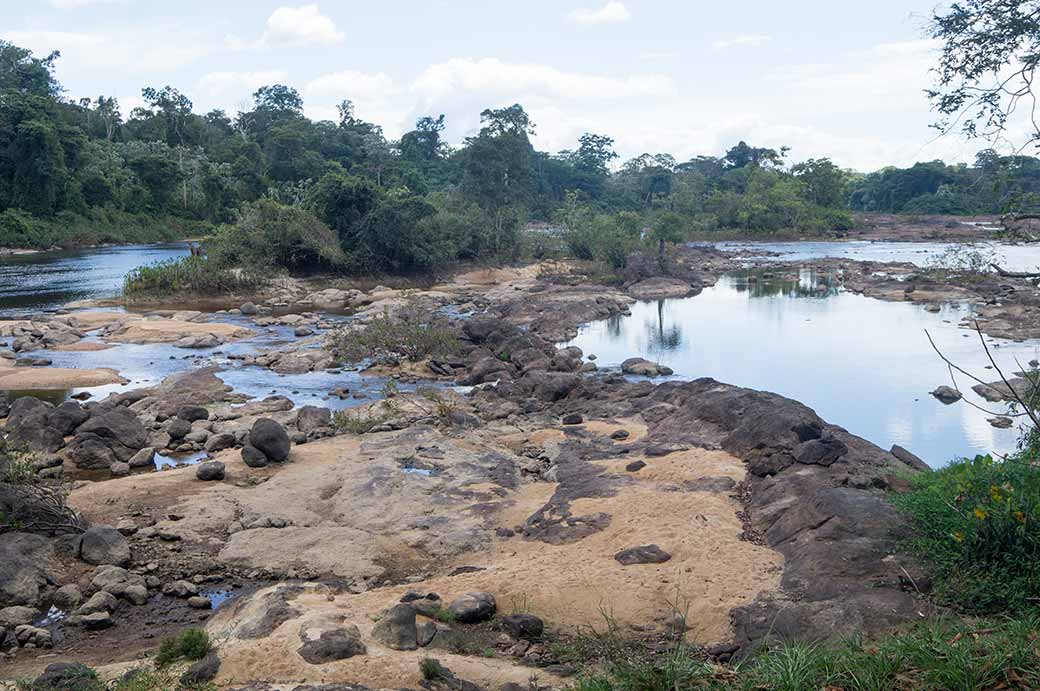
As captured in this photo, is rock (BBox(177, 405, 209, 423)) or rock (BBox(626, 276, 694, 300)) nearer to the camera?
rock (BBox(177, 405, 209, 423))

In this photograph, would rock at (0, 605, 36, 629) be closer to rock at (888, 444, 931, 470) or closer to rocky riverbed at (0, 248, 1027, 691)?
rocky riverbed at (0, 248, 1027, 691)

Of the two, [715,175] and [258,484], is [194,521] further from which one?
[715,175]

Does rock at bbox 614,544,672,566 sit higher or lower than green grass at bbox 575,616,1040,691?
lower

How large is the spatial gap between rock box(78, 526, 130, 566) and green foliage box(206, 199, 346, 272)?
27335 millimetres

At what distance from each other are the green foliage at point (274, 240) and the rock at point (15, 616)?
1134 inches

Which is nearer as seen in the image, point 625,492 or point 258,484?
point 625,492

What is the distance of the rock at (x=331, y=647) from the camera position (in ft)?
21.0

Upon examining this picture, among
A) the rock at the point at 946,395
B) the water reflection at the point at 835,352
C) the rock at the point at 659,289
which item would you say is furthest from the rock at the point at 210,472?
the rock at the point at 659,289

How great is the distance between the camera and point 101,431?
13.2 meters

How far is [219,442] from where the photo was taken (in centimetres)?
1355

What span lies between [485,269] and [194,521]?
1265 inches

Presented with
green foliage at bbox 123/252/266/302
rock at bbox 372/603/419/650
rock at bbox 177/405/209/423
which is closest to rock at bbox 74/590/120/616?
rock at bbox 372/603/419/650

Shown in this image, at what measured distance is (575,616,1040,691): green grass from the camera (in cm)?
411

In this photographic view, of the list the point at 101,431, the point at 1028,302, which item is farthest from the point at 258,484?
the point at 1028,302
